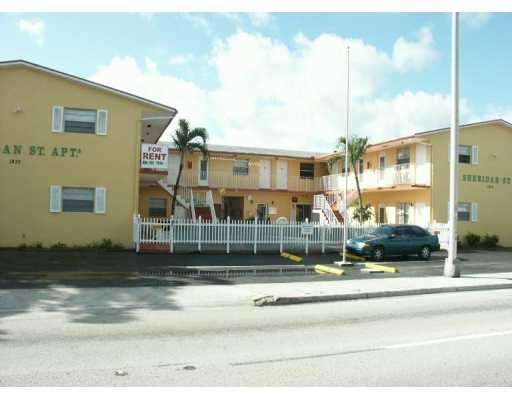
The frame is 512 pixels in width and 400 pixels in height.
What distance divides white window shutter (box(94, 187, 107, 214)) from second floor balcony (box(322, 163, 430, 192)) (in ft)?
52.7

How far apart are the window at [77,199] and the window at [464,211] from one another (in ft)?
64.3

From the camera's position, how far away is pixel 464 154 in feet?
93.7

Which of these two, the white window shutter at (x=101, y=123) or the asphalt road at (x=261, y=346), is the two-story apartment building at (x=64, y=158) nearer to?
the white window shutter at (x=101, y=123)

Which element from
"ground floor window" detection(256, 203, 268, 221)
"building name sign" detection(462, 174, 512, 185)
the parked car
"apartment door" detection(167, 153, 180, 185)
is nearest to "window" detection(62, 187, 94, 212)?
the parked car

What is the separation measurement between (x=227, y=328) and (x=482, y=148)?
25.3 m

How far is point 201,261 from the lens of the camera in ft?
57.6

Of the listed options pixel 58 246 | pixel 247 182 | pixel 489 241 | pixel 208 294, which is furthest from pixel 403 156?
pixel 208 294

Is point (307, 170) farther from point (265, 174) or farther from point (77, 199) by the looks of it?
point (77, 199)

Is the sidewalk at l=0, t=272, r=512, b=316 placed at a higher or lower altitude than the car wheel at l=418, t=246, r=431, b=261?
lower

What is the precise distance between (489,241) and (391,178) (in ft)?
20.7

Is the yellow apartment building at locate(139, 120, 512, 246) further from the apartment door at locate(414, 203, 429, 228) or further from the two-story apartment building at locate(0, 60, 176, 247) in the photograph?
the two-story apartment building at locate(0, 60, 176, 247)

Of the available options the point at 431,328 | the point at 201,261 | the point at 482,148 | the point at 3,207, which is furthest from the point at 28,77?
the point at 482,148

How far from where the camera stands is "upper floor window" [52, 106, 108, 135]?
20730 mm
